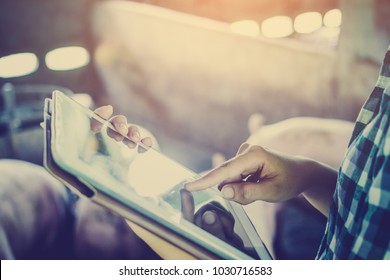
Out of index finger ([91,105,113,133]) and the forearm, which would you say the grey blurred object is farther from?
the forearm

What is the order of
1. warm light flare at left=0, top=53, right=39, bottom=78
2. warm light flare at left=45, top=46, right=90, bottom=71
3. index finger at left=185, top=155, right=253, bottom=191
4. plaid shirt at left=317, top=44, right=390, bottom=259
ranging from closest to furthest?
1. plaid shirt at left=317, top=44, right=390, bottom=259
2. index finger at left=185, top=155, right=253, bottom=191
3. warm light flare at left=0, top=53, right=39, bottom=78
4. warm light flare at left=45, top=46, right=90, bottom=71

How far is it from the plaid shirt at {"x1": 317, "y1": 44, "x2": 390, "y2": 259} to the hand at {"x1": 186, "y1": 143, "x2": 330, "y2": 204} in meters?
0.13

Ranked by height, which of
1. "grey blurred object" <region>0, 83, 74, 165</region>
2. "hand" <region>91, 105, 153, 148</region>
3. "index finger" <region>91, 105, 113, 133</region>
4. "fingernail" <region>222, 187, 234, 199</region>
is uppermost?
"index finger" <region>91, 105, 113, 133</region>

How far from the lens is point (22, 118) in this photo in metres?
1.34

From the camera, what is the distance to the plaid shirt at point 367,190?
0.46 meters

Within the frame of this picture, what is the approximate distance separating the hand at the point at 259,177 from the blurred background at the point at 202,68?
45 cm

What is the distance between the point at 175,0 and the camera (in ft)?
4.46

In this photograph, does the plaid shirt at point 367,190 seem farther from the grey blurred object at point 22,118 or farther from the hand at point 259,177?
the grey blurred object at point 22,118

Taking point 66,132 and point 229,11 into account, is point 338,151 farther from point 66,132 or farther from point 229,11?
point 66,132

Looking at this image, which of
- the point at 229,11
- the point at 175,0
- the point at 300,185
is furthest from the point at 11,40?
the point at 300,185

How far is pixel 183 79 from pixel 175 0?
0.32 meters

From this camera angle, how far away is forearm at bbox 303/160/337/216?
688 mm

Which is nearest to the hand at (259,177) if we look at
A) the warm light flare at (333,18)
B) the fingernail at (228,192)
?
the fingernail at (228,192)

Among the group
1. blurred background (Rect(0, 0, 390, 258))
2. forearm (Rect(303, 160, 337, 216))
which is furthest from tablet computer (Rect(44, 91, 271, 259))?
blurred background (Rect(0, 0, 390, 258))
